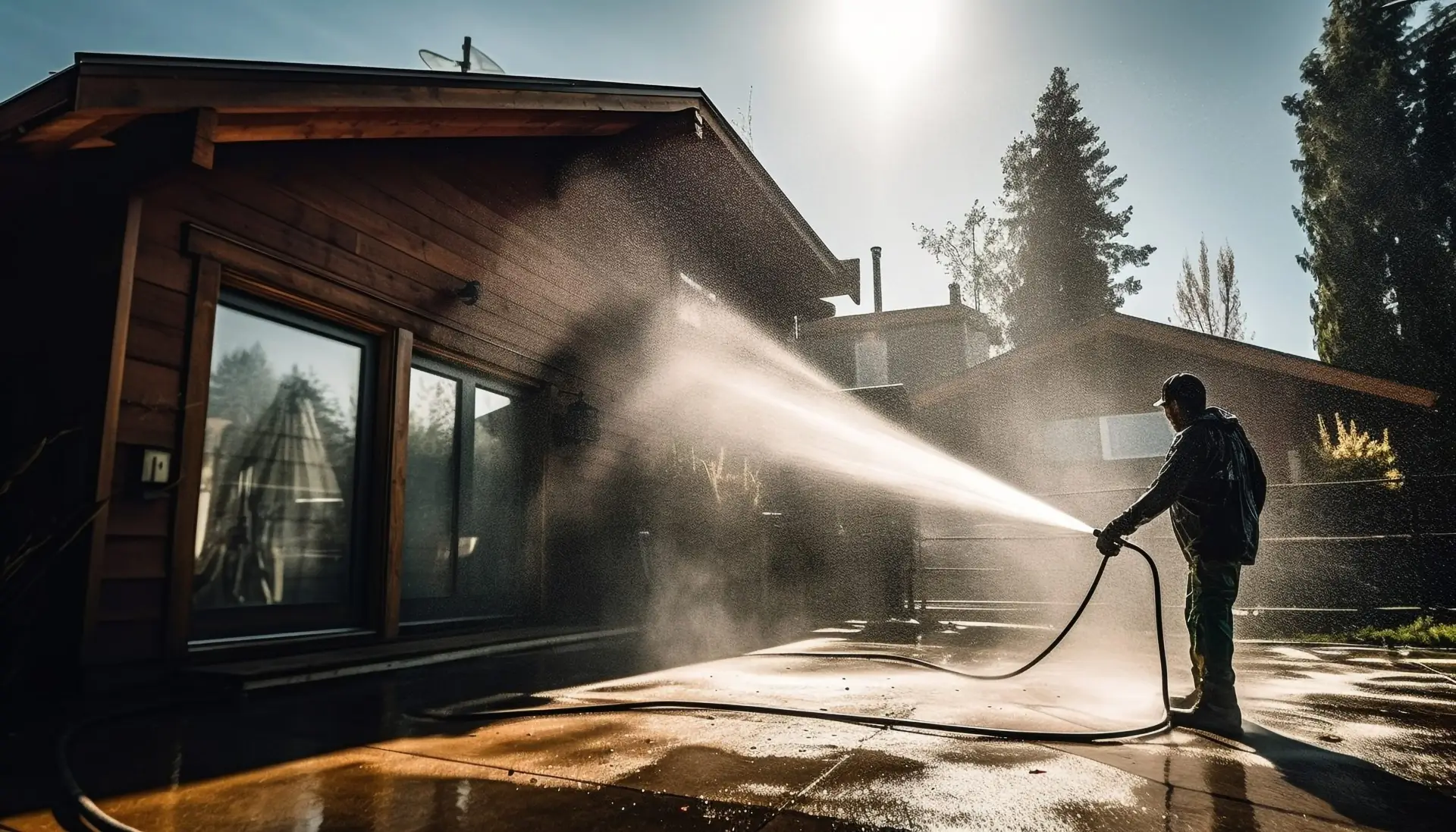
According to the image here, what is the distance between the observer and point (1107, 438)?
48.1 feet

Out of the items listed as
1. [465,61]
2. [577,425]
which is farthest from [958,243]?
[577,425]

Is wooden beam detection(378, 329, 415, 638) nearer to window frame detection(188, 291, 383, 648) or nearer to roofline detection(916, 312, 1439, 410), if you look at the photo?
window frame detection(188, 291, 383, 648)

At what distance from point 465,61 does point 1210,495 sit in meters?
9.49

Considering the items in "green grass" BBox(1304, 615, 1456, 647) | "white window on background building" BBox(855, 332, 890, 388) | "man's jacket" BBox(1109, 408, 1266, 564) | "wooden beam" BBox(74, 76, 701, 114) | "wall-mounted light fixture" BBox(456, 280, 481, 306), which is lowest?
"green grass" BBox(1304, 615, 1456, 647)

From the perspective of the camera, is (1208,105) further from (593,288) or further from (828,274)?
(593,288)

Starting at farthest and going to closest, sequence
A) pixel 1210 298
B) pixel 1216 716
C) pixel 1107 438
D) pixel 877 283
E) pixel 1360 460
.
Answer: pixel 1210 298 → pixel 877 283 → pixel 1107 438 → pixel 1360 460 → pixel 1216 716

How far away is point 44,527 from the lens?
355cm

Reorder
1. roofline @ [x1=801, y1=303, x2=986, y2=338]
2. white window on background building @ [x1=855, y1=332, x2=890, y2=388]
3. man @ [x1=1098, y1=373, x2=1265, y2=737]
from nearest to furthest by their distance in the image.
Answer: man @ [x1=1098, y1=373, x2=1265, y2=737], roofline @ [x1=801, y1=303, x2=986, y2=338], white window on background building @ [x1=855, y1=332, x2=890, y2=388]

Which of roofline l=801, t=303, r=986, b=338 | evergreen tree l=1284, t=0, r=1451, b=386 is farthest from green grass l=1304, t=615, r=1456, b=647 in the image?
roofline l=801, t=303, r=986, b=338

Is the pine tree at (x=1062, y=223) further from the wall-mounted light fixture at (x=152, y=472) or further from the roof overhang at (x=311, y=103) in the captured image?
the wall-mounted light fixture at (x=152, y=472)

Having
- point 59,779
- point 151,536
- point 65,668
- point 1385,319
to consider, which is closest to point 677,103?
point 151,536

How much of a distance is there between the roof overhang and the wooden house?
16 mm

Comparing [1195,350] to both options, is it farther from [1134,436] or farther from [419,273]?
[419,273]

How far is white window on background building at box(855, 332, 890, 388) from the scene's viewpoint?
2600 cm
